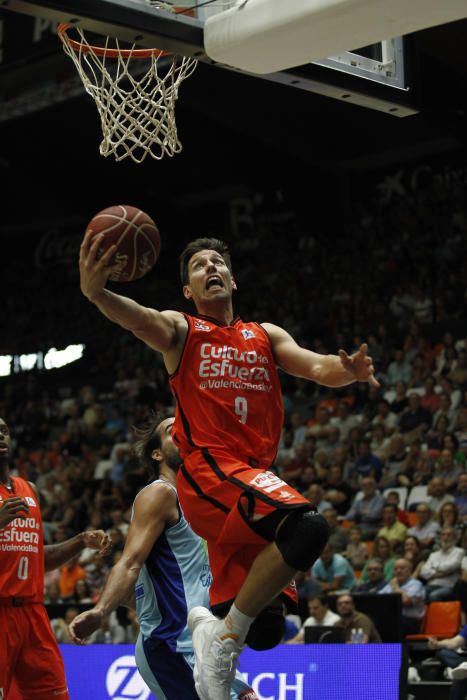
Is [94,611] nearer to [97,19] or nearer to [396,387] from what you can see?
[97,19]

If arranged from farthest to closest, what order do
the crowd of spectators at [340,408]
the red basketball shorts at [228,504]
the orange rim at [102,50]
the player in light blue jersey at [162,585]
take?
the crowd of spectators at [340,408] < the orange rim at [102,50] < the player in light blue jersey at [162,585] < the red basketball shorts at [228,504]

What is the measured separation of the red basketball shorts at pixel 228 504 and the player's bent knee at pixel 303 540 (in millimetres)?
70

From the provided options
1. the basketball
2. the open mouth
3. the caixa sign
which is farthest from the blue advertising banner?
the basketball

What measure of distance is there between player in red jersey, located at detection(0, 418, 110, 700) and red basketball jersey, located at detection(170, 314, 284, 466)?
1626mm

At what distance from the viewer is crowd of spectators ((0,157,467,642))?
11.8m

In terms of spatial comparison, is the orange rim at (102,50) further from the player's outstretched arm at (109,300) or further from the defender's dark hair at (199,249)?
the player's outstretched arm at (109,300)

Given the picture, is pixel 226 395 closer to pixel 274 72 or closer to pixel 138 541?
pixel 138 541

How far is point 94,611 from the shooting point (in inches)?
206

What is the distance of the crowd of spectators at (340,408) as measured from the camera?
38.9 feet

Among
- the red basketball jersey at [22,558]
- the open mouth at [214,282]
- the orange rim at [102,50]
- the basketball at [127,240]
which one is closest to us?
the basketball at [127,240]

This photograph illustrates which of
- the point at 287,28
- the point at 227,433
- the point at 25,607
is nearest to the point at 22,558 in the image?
the point at 25,607

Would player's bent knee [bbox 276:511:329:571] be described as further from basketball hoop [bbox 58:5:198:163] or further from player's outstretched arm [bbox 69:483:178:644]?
basketball hoop [bbox 58:5:198:163]

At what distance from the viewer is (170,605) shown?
577cm

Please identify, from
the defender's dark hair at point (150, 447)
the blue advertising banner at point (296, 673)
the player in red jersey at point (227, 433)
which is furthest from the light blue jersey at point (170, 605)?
the blue advertising banner at point (296, 673)
